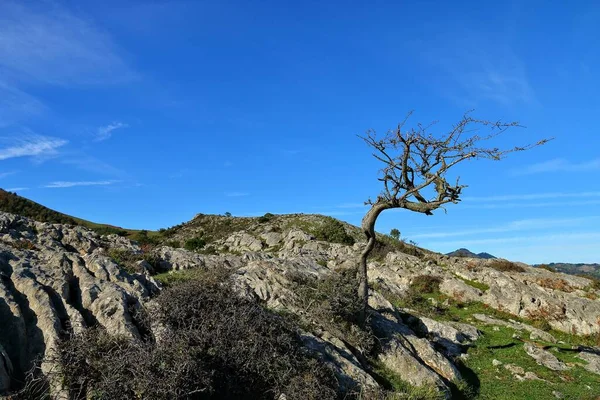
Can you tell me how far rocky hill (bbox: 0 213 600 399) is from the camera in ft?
28.2

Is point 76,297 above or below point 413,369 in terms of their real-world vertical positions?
above

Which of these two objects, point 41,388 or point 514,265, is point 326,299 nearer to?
point 41,388

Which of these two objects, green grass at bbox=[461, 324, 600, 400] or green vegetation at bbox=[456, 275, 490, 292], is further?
green vegetation at bbox=[456, 275, 490, 292]

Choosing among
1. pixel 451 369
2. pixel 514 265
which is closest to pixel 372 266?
pixel 514 265

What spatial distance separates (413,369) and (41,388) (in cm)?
1062

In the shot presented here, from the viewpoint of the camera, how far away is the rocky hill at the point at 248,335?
8594 millimetres

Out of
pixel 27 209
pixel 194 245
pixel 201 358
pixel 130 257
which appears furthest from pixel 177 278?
pixel 27 209

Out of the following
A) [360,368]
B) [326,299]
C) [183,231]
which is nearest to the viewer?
[360,368]

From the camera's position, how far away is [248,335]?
10.5 m

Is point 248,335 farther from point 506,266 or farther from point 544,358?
point 506,266

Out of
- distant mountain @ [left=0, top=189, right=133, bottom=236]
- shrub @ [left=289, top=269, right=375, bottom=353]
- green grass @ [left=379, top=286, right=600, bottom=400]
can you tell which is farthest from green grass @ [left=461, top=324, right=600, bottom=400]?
distant mountain @ [left=0, top=189, right=133, bottom=236]

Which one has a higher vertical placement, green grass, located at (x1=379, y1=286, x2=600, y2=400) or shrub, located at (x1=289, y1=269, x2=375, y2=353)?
shrub, located at (x1=289, y1=269, x2=375, y2=353)

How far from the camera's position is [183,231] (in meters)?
67.6

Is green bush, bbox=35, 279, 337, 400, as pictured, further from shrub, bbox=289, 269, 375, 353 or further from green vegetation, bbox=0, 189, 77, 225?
green vegetation, bbox=0, 189, 77, 225
